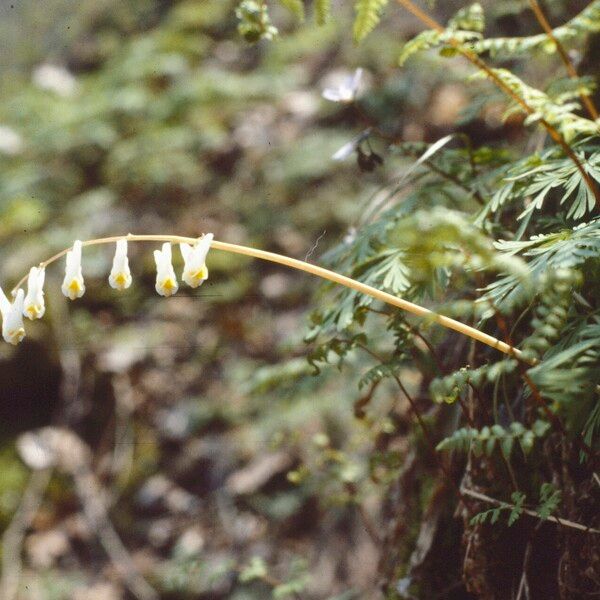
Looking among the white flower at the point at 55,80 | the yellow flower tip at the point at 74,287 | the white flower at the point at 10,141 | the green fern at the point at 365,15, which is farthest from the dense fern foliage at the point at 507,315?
the white flower at the point at 55,80

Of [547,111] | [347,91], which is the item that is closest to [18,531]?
[347,91]

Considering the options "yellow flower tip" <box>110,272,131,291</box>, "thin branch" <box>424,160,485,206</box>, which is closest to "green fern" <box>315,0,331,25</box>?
"thin branch" <box>424,160,485,206</box>

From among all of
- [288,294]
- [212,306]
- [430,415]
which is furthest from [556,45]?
[212,306]

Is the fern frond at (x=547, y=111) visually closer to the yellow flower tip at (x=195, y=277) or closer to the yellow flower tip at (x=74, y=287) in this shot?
the yellow flower tip at (x=195, y=277)

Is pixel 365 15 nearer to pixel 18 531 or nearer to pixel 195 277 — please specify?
pixel 195 277

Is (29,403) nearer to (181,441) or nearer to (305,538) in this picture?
(181,441)

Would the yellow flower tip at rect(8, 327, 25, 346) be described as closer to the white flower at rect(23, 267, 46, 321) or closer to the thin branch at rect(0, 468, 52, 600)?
the white flower at rect(23, 267, 46, 321)
